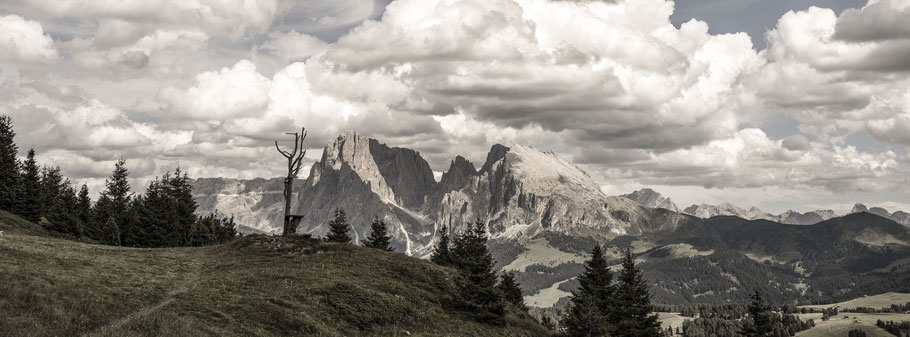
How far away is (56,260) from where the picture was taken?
39312 mm

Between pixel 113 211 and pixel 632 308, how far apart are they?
9320cm

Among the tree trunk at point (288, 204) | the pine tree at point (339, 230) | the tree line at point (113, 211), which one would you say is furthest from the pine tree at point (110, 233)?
the tree trunk at point (288, 204)

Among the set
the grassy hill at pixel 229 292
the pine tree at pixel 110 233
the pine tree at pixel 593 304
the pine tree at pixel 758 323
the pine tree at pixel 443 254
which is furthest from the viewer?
the pine tree at pixel 443 254

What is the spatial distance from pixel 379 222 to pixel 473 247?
112 ft

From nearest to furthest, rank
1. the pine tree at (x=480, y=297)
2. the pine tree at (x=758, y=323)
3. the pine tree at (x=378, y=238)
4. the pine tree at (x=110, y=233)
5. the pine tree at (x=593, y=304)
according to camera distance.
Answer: the pine tree at (x=593, y=304) → the pine tree at (x=480, y=297) → the pine tree at (x=758, y=323) → the pine tree at (x=110, y=233) → the pine tree at (x=378, y=238)

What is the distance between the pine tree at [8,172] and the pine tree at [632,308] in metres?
102

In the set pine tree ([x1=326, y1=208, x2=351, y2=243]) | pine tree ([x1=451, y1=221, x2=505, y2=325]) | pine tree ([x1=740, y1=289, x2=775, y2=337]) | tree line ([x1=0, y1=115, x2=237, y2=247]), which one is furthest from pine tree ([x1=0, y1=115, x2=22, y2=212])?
pine tree ([x1=740, y1=289, x2=775, y2=337])

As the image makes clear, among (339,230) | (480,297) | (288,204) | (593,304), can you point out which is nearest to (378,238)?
(339,230)

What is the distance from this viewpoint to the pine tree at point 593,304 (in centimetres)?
5178

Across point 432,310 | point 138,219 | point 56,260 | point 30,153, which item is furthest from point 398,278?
point 30,153

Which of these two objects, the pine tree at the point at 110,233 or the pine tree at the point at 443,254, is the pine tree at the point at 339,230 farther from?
the pine tree at the point at 110,233

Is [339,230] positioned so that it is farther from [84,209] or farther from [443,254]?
[84,209]

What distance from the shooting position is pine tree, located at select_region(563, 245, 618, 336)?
51.8 m

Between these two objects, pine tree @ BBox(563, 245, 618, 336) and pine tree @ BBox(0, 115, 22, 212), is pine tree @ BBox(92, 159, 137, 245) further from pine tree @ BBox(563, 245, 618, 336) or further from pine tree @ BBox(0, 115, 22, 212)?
pine tree @ BBox(563, 245, 618, 336)
